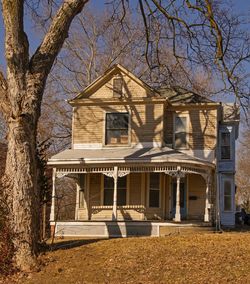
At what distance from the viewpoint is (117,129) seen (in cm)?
2241

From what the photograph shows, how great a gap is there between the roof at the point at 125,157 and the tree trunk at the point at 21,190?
7.25 meters

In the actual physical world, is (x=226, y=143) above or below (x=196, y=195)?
above

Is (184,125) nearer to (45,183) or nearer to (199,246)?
(45,183)

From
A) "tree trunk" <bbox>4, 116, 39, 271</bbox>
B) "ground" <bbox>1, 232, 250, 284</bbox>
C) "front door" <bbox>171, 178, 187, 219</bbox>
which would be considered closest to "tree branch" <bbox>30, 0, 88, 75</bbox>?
"tree trunk" <bbox>4, 116, 39, 271</bbox>

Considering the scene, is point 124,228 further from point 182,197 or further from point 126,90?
point 126,90

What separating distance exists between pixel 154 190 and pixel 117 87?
493cm

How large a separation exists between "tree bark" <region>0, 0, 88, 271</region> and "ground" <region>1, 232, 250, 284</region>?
85 cm

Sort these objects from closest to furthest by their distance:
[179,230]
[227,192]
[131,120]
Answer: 1. [179,230]
2. [131,120]
3. [227,192]

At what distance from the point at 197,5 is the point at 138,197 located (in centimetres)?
883

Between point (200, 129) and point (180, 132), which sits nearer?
point (200, 129)

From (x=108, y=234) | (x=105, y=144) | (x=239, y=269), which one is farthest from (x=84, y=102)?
(x=239, y=269)

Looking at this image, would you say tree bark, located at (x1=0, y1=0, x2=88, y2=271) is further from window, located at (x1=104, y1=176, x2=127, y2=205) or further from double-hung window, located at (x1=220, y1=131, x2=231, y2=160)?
double-hung window, located at (x1=220, y1=131, x2=231, y2=160)

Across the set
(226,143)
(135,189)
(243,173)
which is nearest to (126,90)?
(135,189)

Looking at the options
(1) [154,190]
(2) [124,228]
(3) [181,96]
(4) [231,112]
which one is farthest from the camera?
(4) [231,112]
